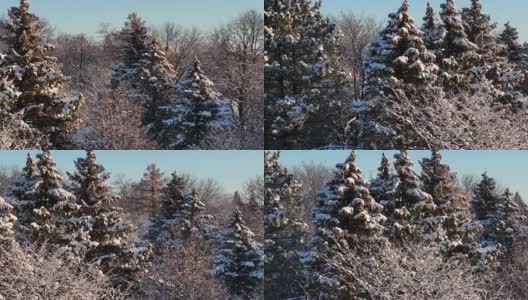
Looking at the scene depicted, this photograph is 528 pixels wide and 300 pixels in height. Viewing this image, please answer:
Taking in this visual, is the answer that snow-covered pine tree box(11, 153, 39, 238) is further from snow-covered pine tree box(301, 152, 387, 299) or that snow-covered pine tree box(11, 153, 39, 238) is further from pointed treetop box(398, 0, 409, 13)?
pointed treetop box(398, 0, 409, 13)

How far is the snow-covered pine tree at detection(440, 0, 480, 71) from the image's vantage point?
20.0 m

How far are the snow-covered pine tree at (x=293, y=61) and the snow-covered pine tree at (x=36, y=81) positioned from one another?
243 inches

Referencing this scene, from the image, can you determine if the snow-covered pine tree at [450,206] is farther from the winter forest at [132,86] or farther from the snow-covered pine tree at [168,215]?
the snow-covered pine tree at [168,215]

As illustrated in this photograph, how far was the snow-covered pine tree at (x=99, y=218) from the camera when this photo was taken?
54.1ft

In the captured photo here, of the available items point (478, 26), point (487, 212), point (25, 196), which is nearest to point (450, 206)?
point (487, 212)

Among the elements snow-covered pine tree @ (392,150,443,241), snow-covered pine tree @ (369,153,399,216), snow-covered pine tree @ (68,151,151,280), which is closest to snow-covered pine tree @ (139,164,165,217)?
snow-covered pine tree @ (68,151,151,280)

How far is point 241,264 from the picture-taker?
19719 mm

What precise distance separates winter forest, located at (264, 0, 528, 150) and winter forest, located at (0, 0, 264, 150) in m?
1.02

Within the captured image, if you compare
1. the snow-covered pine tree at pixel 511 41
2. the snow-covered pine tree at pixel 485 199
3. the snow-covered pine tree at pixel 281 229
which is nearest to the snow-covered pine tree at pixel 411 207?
the snow-covered pine tree at pixel 485 199

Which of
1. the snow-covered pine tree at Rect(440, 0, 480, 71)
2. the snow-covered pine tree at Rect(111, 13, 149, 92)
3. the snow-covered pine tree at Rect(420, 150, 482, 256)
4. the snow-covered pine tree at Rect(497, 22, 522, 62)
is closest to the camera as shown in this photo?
the snow-covered pine tree at Rect(420, 150, 482, 256)

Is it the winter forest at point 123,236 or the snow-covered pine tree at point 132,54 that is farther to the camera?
the snow-covered pine tree at point 132,54

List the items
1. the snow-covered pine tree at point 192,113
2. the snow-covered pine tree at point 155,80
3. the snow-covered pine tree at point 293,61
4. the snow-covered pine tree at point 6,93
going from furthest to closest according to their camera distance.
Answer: the snow-covered pine tree at point 293,61, the snow-covered pine tree at point 155,80, the snow-covered pine tree at point 192,113, the snow-covered pine tree at point 6,93

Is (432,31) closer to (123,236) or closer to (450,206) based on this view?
(450,206)

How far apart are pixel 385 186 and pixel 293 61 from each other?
658 cm
